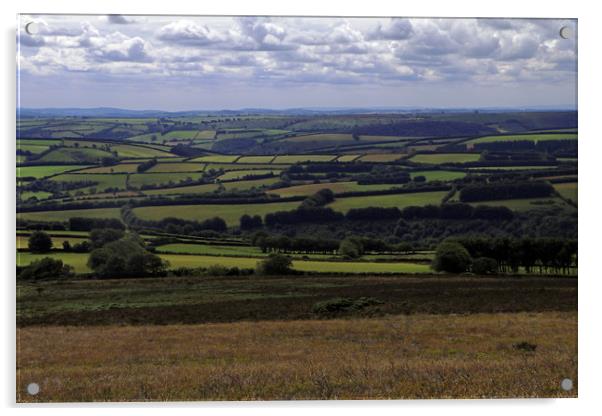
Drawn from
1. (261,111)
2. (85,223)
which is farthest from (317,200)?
(85,223)

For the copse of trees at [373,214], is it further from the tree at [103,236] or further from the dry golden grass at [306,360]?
the tree at [103,236]

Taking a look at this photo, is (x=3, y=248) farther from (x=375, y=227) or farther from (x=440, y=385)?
(x=440, y=385)

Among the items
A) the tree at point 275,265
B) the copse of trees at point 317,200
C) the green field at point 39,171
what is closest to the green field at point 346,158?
the copse of trees at point 317,200

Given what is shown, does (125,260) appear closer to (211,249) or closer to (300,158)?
(211,249)

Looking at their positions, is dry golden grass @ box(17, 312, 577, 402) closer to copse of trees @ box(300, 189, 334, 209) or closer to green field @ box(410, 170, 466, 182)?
copse of trees @ box(300, 189, 334, 209)

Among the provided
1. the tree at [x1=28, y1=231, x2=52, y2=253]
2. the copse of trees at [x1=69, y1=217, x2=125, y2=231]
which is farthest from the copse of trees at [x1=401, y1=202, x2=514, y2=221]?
the tree at [x1=28, y1=231, x2=52, y2=253]

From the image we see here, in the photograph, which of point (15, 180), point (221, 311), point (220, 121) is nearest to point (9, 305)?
point (15, 180)
